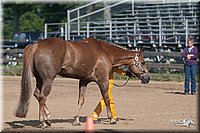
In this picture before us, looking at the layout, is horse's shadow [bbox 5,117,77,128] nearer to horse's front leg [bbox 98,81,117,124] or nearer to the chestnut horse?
the chestnut horse

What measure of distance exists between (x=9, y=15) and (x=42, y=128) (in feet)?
186

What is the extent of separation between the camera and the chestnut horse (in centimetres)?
1292

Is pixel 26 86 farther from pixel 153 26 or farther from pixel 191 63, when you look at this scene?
pixel 153 26

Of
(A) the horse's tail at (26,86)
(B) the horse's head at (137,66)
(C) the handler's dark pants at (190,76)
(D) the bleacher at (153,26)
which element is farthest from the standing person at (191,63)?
(D) the bleacher at (153,26)

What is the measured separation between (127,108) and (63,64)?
4328mm

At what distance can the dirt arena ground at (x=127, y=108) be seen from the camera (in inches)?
518

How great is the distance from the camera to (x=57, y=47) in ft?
43.3

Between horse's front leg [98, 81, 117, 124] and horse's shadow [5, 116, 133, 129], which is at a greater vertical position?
horse's front leg [98, 81, 117, 124]

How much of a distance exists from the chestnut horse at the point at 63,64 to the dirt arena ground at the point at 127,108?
2.10 feet

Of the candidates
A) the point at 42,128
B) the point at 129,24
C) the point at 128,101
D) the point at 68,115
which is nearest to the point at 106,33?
the point at 129,24

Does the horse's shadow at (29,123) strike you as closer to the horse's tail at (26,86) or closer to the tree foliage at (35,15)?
the horse's tail at (26,86)

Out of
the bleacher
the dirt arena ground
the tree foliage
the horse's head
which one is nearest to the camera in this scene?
the dirt arena ground

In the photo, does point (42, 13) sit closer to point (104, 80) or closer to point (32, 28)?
point (32, 28)

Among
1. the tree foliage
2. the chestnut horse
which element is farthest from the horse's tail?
the tree foliage
